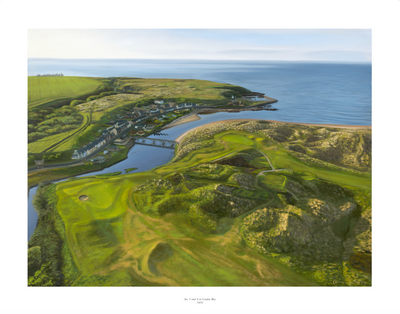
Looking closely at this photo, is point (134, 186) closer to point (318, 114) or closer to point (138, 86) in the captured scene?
point (138, 86)

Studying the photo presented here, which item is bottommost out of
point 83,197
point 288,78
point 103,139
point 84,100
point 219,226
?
point 219,226

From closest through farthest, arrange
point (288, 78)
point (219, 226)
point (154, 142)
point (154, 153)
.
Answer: point (219, 226), point (154, 153), point (154, 142), point (288, 78)

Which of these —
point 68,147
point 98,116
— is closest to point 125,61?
point 98,116

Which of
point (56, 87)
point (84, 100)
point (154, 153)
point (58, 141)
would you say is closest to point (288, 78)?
point (154, 153)

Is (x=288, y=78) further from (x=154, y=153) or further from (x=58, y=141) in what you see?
(x=58, y=141)

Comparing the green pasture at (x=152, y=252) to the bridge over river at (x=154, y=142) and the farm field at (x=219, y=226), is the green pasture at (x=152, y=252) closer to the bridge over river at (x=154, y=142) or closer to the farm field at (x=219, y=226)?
the farm field at (x=219, y=226)

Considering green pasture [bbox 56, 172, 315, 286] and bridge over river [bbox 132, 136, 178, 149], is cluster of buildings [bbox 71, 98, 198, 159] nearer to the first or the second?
bridge over river [bbox 132, 136, 178, 149]
